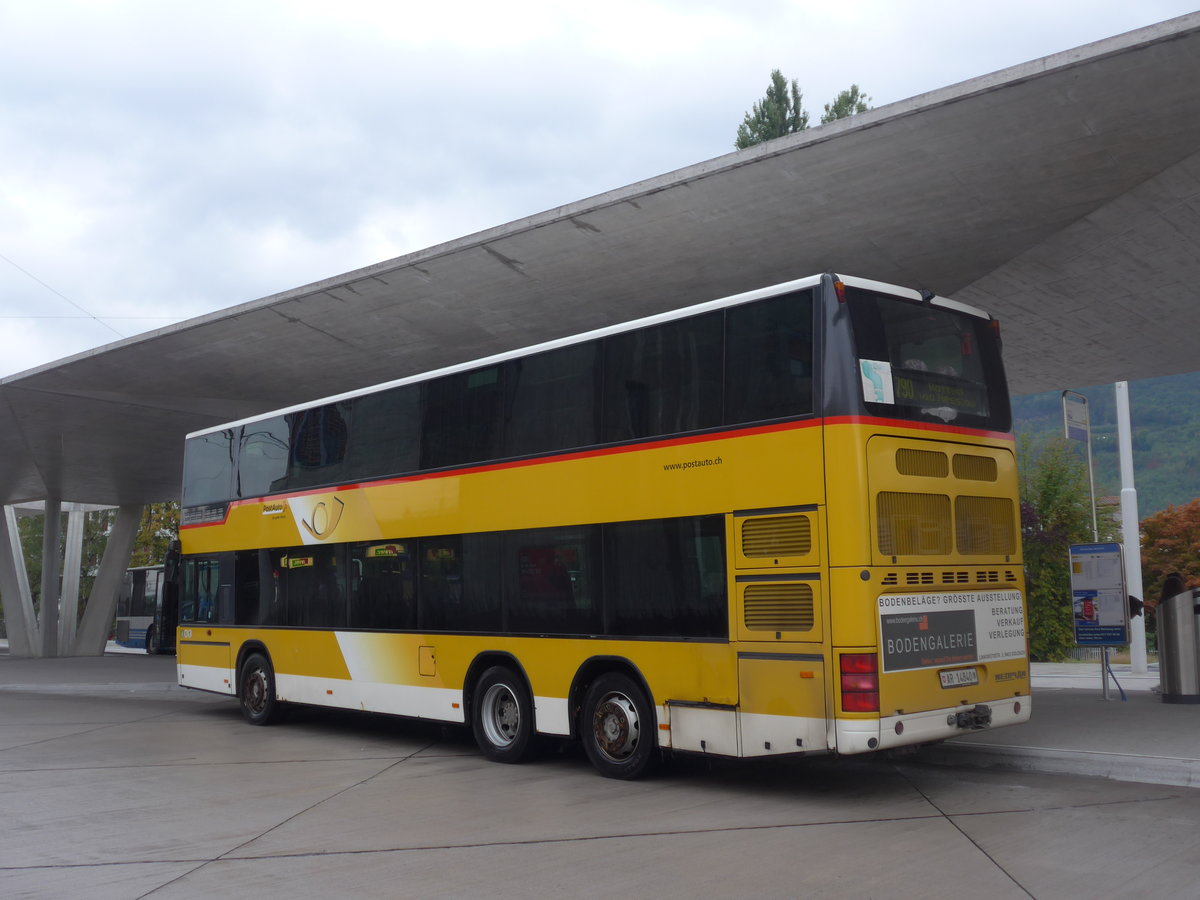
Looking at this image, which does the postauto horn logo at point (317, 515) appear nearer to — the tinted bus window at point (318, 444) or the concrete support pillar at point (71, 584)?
the tinted bus window at point (318, 444)

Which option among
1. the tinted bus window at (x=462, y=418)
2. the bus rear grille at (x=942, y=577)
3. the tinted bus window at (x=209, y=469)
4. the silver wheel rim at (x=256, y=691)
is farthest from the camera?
the tinted bus window at (x=209, y=469)

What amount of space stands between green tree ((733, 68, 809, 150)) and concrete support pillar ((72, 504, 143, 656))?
35.6 m

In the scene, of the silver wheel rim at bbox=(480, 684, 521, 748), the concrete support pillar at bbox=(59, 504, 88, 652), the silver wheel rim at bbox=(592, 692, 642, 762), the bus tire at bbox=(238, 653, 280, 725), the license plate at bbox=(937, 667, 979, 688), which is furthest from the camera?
the concrete support pillar at bbox=(59, 504, 88, 652)

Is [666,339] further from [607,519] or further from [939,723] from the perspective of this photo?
[939,723]

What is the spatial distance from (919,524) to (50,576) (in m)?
33.7

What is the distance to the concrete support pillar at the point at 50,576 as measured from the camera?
117 ft

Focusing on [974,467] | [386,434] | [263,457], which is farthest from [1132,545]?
[263,457]

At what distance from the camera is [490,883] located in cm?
636

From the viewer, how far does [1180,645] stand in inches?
545

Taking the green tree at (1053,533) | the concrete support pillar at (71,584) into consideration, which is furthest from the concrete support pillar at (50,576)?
the green tree at (1053,533)

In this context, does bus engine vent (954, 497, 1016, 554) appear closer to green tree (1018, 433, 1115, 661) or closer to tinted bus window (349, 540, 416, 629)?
tinted bus window (349, 540, 416, 629)

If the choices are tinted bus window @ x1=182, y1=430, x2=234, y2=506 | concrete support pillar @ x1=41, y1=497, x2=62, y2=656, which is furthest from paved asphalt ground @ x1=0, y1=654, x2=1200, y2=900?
concrete support pillar @ x1=41, y1=497, x2=62, y2=656

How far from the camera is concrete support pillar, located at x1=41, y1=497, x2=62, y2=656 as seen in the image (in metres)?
35.6

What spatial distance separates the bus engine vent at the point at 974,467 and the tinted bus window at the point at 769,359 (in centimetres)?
157
